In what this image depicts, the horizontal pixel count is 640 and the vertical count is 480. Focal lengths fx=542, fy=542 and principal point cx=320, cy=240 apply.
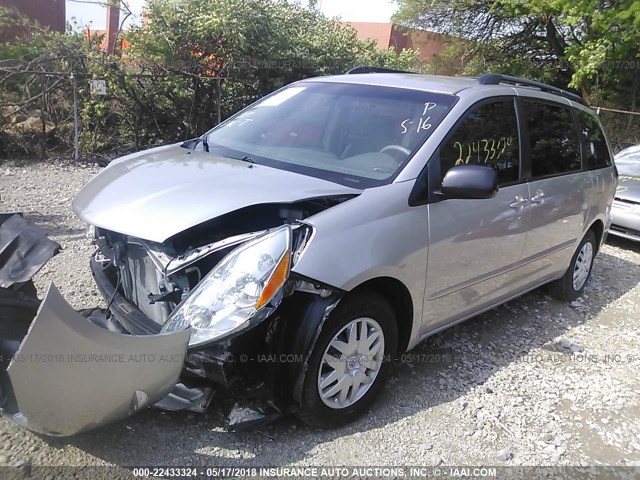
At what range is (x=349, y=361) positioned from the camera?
9.09 feet

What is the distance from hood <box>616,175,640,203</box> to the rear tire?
251cm

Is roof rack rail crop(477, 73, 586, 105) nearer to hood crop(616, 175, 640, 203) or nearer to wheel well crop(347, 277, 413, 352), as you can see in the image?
wheel well crop(347, 277, 413, 352)

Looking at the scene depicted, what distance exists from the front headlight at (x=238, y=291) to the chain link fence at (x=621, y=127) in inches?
481

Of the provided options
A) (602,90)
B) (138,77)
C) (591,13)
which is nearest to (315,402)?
(138,77)

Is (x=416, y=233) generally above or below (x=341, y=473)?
above

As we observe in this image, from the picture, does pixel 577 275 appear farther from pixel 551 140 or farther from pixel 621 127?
pixel 621 127

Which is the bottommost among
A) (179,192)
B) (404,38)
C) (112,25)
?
(179,192)

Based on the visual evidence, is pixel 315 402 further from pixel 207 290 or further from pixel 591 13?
pixel 591 13

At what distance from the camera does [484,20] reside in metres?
16.0

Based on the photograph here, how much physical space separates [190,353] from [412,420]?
1.36 m

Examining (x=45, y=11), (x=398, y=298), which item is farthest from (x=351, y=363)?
(x=45, y=11)

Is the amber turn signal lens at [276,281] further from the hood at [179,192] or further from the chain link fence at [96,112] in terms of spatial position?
the chain link fence at [96,112]

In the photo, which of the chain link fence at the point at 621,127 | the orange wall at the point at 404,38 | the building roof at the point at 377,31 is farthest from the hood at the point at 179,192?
the building roof at the point at 377,31

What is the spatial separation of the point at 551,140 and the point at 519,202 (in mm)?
867
